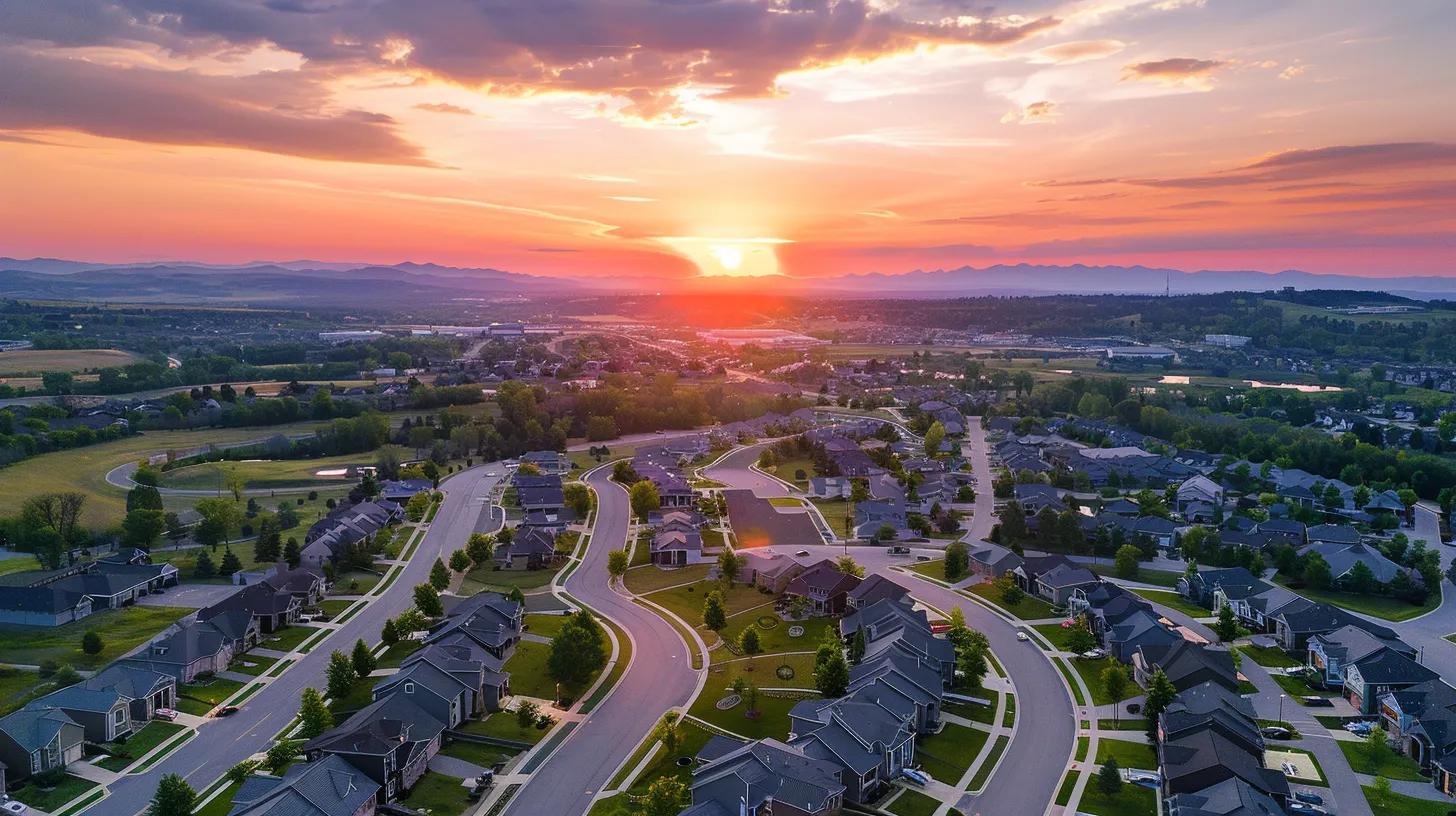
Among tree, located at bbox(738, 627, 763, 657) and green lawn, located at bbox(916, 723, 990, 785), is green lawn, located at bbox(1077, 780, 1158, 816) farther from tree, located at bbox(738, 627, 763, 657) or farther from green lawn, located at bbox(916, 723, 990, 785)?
tree, located at bbox(738, 627, 763, 657)

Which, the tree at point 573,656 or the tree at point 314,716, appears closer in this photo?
the tree at point 314,716

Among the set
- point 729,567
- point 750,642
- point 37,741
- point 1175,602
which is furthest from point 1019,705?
point 37,741

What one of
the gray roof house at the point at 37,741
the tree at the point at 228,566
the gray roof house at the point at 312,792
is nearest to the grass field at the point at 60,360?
the tree at the point at 228,566

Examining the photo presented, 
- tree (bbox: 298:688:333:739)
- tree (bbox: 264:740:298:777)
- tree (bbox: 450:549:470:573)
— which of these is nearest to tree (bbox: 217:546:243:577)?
tree (bbox: 450:549:470:573)

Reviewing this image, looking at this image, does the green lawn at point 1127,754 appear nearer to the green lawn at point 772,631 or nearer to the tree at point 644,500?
the green lawn at point 772,631

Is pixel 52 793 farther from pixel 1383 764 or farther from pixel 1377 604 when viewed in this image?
pixel 1377 604

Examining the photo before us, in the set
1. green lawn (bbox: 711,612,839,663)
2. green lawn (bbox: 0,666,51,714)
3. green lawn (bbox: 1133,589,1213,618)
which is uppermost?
green lawn (bbox: 0,666,51,714)

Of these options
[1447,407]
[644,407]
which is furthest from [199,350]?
[1447,407]
